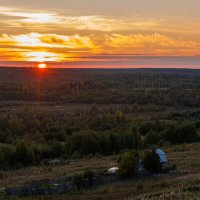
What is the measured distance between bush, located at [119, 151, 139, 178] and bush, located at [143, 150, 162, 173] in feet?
5.28

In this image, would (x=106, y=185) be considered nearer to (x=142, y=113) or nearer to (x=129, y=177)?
(x=129, y=177)

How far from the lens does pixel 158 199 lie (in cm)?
2034

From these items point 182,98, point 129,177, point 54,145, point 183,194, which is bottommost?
point 182,98

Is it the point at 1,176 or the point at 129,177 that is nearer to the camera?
the point at 129,177

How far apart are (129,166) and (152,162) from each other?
305 centimetres

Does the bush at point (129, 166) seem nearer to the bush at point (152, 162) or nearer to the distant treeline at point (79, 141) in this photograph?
the bush at point (152, 162)

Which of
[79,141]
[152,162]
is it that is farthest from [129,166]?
[79,141]

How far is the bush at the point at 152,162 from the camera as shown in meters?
38.0

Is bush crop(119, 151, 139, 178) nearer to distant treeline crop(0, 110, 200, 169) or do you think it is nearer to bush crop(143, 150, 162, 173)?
bush crop(143, 150, 162, 173)

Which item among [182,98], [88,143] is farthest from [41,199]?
[182,98]

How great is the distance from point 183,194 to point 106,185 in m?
12.0

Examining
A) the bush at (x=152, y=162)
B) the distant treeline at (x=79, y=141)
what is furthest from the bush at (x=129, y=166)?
the distant treeline at (x=79, y=141)

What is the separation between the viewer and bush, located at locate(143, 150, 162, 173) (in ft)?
125

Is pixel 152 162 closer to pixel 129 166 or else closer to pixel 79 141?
pixel 129 166
